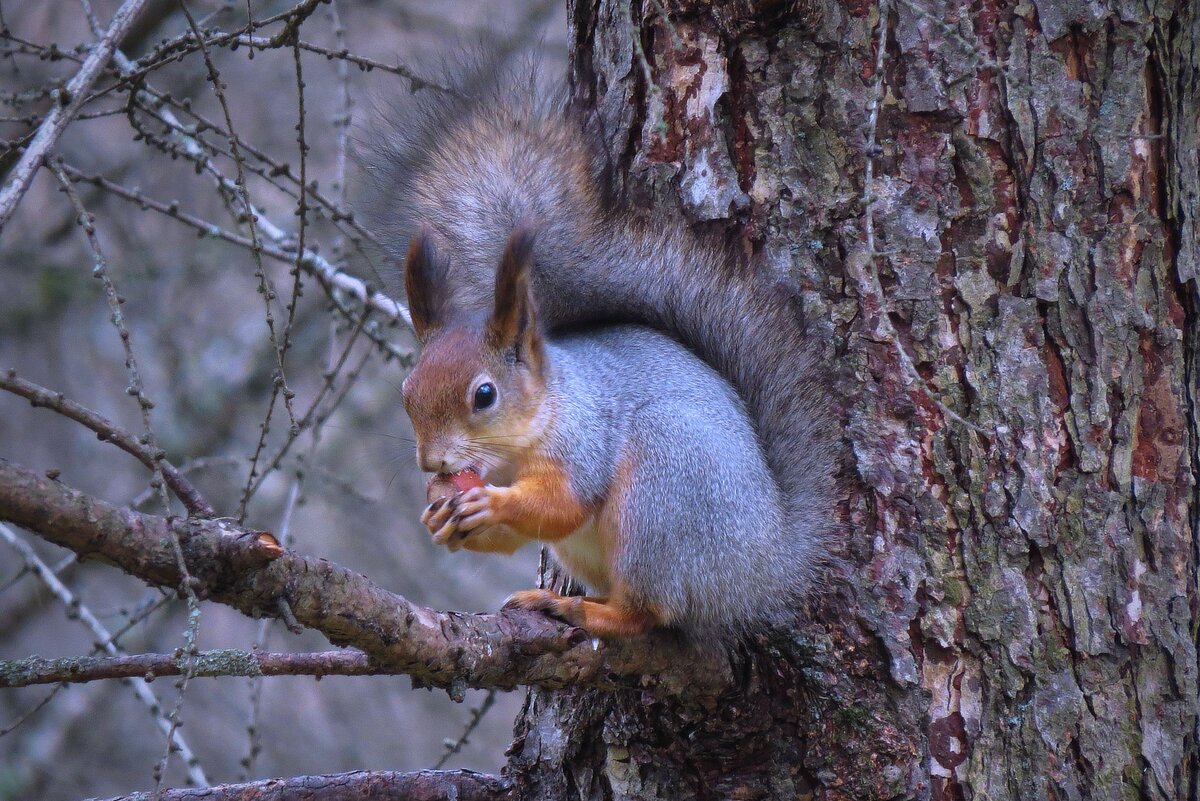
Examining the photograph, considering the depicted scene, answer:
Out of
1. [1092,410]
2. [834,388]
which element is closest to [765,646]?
[834,388]

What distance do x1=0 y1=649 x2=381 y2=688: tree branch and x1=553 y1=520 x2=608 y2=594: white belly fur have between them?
0.58m

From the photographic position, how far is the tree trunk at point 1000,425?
1325 mm

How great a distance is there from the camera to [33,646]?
14.0 ft

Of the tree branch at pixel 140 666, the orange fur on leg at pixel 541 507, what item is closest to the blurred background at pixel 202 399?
the orange fur on leg at pixel 541 507

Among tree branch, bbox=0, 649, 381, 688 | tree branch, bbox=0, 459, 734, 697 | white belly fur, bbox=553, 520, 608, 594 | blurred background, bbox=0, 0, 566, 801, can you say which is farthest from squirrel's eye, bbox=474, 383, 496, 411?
blurred background, bbox=0, 0, 566, 801

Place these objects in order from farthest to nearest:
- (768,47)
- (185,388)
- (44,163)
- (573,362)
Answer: (185,388) → (573,362) → (768,47) → (44,163)

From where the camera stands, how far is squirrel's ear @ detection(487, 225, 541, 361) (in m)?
1.46

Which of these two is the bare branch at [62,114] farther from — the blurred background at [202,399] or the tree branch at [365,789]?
the blurred background at [202,399]

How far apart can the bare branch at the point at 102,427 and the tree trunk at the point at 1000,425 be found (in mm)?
732

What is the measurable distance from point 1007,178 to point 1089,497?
0.41 meters

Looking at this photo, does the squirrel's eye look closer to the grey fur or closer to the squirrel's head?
the squirrel's head

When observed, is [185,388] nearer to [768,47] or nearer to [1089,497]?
[768,47]

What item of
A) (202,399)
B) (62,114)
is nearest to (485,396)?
(62,114)

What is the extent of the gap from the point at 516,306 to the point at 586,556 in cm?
38
